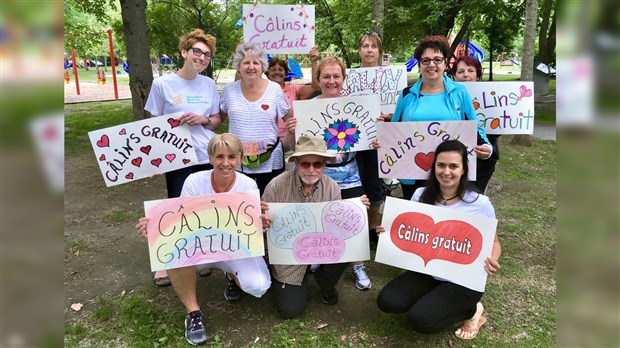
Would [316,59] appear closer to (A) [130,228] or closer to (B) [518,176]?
(A) [130,228]

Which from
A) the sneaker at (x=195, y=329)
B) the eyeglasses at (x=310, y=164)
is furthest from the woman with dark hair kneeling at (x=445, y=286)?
the sneaker at (x=195, y=329)

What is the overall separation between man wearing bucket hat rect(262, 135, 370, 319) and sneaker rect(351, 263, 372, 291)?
372 mm

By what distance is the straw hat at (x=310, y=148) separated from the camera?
3.10m

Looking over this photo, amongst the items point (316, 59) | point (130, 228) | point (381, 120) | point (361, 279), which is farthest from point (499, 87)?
point (130, 228)

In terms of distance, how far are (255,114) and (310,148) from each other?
633mm

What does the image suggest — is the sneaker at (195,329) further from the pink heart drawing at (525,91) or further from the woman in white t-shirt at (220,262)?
the pink heart drawing at (525,91)

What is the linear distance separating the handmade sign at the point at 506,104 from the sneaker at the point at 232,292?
2.83 m

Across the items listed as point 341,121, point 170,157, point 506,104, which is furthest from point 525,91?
point 170,157

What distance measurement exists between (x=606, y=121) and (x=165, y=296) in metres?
3.61

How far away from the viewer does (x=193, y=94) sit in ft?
11.6

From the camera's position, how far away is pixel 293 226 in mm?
3238

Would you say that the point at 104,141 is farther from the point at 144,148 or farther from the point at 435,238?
the point at 435,238

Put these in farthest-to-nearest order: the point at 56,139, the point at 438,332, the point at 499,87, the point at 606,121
A: the point at 499,87, the point at 438,332, the point at 56,139, the point at 606,121

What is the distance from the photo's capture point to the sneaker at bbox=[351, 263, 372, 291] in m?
3.66
